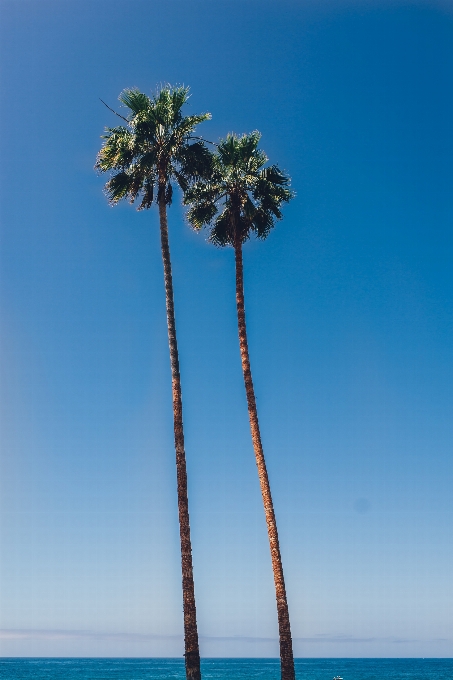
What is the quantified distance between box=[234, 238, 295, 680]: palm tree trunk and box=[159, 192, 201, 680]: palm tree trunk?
2.68 metres

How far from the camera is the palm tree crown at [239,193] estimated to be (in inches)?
1040

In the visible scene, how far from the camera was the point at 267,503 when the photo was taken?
73.9 ft

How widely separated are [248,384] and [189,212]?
7327mm

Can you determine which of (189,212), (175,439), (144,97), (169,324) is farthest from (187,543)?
(144,97)

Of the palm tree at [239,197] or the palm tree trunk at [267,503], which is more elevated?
the palm tree at [239,197]

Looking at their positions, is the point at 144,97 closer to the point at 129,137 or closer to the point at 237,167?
the point at 129,137

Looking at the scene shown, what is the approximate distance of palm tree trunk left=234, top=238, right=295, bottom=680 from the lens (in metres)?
21.3

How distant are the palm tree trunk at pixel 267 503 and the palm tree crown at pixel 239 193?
1.80 m

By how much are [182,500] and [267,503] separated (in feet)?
9.83

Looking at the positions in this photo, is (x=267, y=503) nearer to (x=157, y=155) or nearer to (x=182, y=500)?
(x=182, y=500)

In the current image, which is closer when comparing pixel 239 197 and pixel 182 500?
pixel 182 500

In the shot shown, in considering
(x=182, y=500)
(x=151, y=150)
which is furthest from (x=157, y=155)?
(x=182, y=500)

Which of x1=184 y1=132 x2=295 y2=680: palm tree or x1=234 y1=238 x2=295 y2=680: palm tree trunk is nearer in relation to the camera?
x1=234 y1=238 x2=295 y2=680: palm tree trunk

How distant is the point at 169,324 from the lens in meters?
23.2
